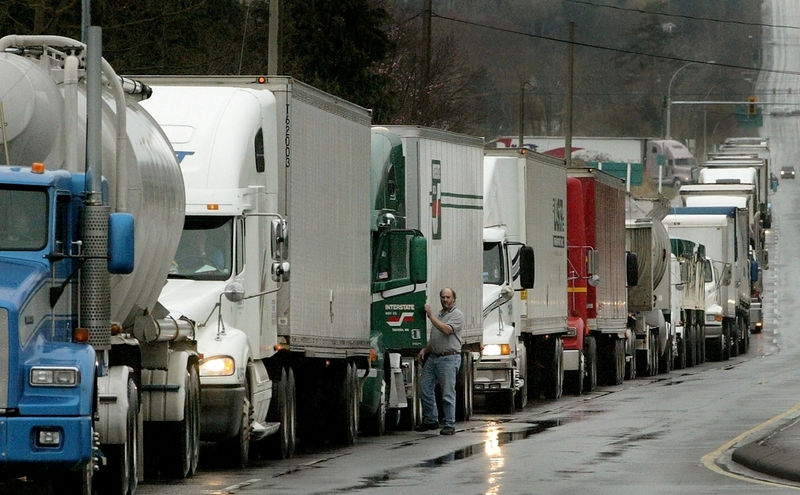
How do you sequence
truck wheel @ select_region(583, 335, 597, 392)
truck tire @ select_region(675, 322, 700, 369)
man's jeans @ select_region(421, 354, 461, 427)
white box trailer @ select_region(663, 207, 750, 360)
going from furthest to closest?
white box trailer @ select_region(663, 207, 750, 360) → truck tire @ select_region(675, 322, 700, 369) → truck wheel @ select_region(583, 335, 597, 392) → man's jeans @ select_region(421, 354, 461, 427)

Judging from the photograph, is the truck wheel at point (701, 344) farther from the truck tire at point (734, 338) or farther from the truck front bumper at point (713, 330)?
the truck tire at point (734, 338)

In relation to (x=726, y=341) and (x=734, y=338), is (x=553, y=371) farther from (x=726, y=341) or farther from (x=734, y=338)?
(x=734, y=338)

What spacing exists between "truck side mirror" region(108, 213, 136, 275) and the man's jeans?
10.5m

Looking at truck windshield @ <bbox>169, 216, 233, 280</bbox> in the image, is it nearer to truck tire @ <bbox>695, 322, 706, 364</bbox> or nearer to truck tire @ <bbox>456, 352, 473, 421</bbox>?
truck tire @ <bbox>456, 352, 473, 421</bbox>

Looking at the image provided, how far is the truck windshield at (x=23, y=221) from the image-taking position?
13.1 m

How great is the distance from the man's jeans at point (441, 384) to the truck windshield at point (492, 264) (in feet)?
15.8

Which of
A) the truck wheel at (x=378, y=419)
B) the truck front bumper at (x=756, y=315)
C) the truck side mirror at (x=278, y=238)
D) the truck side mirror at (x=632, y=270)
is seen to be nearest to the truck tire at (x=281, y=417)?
the truck side mirror at (x=278, y=238)

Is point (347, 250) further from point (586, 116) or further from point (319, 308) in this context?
point (586, 116)

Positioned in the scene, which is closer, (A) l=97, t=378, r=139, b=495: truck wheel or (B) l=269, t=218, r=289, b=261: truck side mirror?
(A) l=97, t=378, r=139, b=495: truck wheel

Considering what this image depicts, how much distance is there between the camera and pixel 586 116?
151125 millimetres

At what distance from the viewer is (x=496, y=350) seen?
2798 centimetres

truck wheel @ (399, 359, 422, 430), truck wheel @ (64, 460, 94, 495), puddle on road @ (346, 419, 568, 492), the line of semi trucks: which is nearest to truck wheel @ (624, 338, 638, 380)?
the line of semi trucks

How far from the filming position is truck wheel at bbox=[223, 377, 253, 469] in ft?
57.1

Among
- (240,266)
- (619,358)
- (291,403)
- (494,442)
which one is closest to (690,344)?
(619,358)
